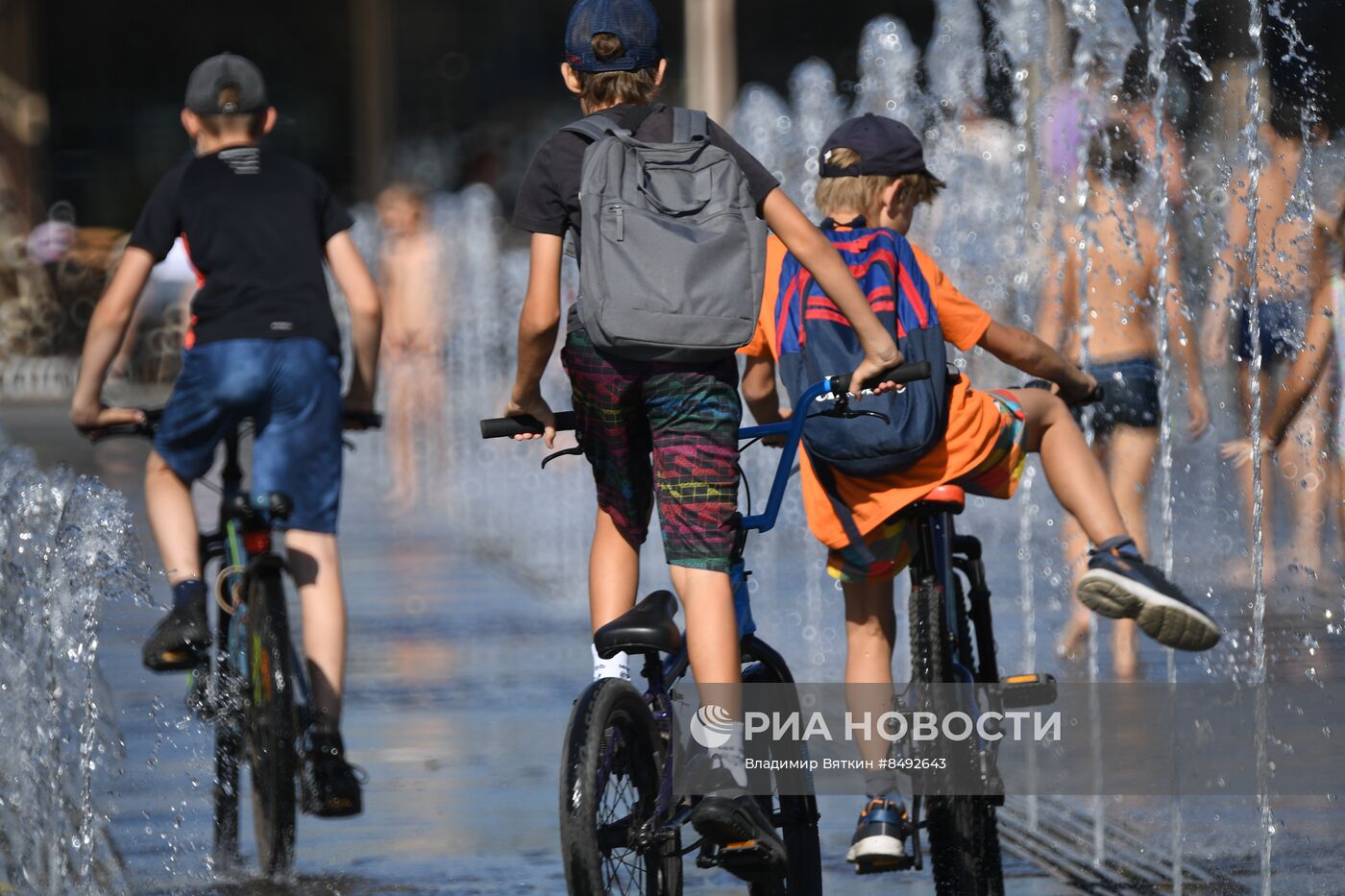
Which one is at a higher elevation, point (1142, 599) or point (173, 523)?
point (173, 523)

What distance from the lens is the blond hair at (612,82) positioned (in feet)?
14.7

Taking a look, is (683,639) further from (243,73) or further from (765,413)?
(243,73)

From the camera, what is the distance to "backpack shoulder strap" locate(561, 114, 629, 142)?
4.34m

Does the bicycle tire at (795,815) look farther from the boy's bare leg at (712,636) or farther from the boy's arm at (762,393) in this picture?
the boy's arm at (762,393)

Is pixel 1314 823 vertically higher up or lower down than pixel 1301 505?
lower down

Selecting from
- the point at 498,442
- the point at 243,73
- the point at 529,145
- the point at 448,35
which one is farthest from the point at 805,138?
the point at 243,73

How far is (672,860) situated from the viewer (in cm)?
429

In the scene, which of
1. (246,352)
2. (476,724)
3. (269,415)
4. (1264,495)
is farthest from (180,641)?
(1264,495)

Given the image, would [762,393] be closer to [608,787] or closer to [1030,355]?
[1030,355]

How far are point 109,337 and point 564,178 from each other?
5.87 feet

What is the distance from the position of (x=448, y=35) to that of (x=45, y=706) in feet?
87.5

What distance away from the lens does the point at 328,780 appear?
5461 millimetres

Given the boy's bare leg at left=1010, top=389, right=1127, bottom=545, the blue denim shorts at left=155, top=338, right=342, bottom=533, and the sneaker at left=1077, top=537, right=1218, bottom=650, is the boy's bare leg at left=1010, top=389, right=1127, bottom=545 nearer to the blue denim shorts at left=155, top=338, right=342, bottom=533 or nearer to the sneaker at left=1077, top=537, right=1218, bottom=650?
the sneaker at left=1077, top=537, right=1218, bottom=650

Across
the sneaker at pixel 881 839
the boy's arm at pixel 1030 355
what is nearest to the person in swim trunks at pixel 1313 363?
the boy's arm at pixel 1030 355
